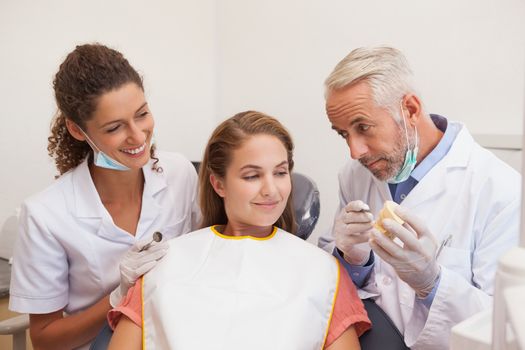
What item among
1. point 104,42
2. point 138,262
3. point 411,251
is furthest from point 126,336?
point 104,42

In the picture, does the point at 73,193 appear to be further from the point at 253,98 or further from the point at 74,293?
the point at 253,98

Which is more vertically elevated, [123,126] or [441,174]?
[123,126]

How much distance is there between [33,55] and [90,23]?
38 cm

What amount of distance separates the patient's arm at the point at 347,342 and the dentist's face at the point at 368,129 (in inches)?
19.1

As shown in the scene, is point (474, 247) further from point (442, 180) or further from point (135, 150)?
point (135, 150)

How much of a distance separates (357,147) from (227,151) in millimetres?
399

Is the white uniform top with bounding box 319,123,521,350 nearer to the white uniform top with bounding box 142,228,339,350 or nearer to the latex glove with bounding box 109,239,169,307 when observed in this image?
the white uniform top with bounding box 142,228,339,350

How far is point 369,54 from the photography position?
1.40 m

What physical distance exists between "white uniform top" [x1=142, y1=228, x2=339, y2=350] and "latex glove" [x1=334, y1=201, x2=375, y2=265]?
7 cm

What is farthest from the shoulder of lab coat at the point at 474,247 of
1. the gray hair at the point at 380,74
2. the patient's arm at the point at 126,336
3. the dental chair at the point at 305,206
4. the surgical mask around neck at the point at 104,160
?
the surgical mask around neck at the point at 104,160

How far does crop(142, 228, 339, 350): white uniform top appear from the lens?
3.86 ft

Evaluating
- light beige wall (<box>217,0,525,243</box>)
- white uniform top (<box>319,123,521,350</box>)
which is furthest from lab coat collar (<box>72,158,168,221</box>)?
light beige wall (<box>217,0,525,243</box>)

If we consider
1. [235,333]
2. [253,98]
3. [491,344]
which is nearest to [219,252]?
[235,333]

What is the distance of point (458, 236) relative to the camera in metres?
1.33
